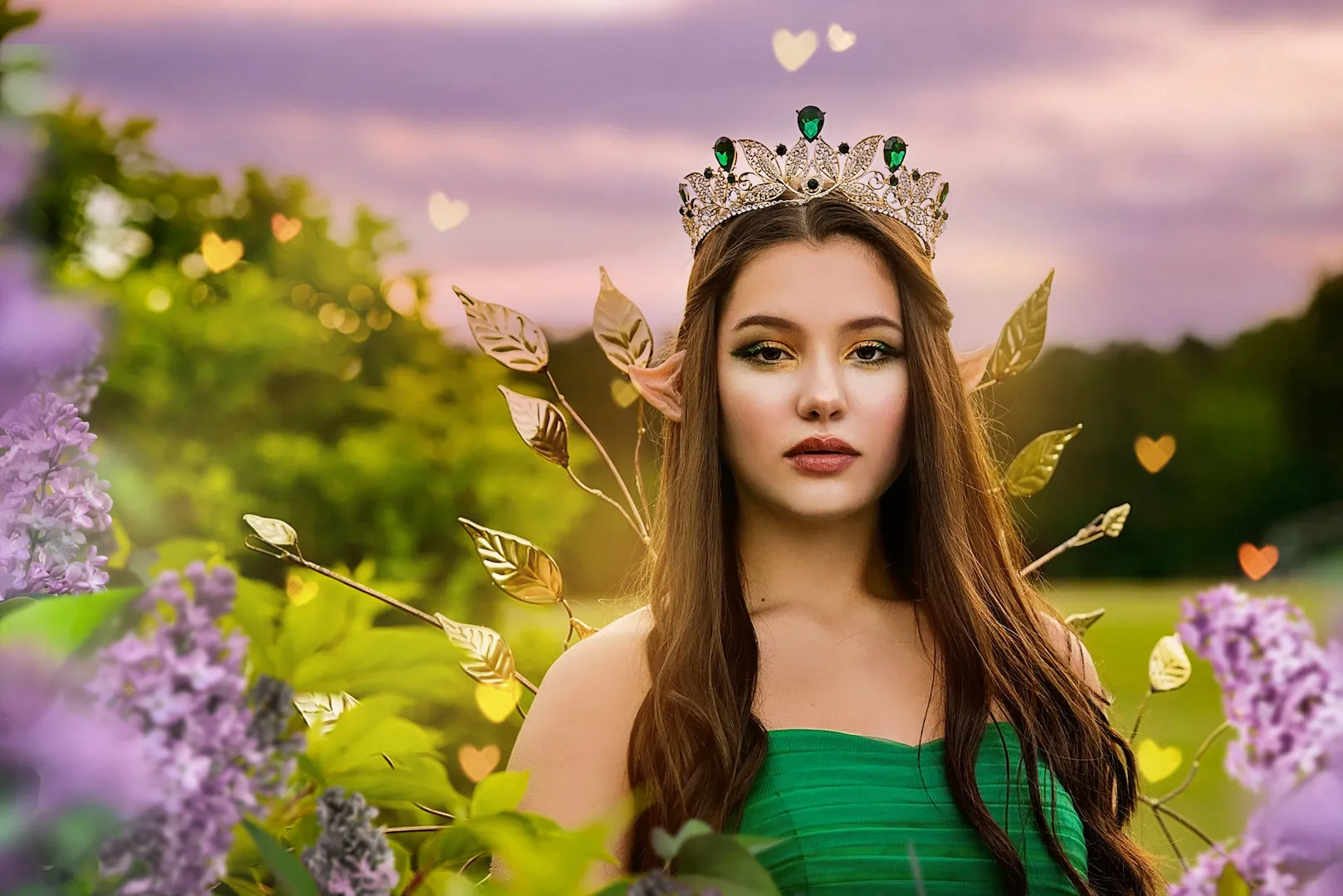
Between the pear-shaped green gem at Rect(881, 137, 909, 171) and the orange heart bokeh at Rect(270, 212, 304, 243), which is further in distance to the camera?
the orange heart bokeh at Rect(270, 212, 304, 243)

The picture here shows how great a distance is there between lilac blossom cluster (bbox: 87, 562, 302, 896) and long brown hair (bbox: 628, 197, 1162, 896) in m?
1.19

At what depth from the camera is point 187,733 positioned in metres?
0.56

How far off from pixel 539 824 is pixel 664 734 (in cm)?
112

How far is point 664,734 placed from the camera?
176cm

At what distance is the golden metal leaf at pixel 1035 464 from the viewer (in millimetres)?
2408

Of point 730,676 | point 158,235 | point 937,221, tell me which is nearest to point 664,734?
point 730,676

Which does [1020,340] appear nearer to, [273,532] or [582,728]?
[582,728]

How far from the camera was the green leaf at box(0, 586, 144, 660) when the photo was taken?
60 cm

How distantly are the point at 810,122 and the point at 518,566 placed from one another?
90 cm

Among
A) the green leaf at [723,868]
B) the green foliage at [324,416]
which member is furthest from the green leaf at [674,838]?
the green foliage at [324,416]

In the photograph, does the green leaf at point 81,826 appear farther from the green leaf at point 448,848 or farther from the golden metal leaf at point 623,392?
the golden metal leaf at point 623,392

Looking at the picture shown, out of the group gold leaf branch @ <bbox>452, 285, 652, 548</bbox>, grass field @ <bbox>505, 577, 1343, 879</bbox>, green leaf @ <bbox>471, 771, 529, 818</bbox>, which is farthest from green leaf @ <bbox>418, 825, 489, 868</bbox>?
grass field @ <bbox>505, 577, 1343, 879</bbox>

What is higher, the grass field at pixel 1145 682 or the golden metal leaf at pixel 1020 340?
the golden metal leaf at pixel 1020 340

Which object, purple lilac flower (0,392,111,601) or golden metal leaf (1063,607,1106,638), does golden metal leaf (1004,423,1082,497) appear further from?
purple lilac flower (0,392,111,601)
